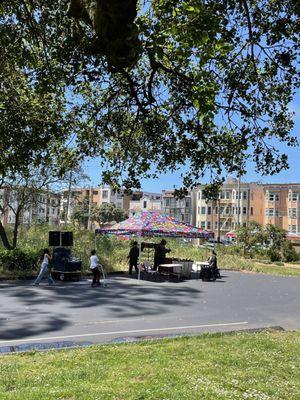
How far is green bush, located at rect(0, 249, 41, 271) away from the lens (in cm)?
2344

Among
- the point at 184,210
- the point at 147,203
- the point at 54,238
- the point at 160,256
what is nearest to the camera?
the point at 54,238

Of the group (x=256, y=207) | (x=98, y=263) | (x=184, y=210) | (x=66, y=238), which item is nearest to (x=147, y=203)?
(x=184, y=210)

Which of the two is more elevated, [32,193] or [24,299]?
[32,193]

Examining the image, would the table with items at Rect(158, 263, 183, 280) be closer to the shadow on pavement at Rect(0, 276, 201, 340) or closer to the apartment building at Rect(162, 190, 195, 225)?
the shadow on pavement at Rect(0, 276, 201, 340)

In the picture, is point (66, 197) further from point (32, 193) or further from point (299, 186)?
point (299, 186)

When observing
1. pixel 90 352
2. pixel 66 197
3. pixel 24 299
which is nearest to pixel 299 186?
pixel 66 197

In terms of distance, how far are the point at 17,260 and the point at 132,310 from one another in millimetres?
10877

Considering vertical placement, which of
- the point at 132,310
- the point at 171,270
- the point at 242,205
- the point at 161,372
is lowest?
the point at 132,310

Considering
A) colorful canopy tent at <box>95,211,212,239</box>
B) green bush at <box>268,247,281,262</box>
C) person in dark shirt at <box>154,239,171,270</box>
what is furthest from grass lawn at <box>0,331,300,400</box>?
green bush at <box>268,247,281,262</box>

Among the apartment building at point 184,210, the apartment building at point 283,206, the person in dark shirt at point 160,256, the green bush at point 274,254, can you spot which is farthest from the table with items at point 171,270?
the apartment building at point 184,210

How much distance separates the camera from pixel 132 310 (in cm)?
1455

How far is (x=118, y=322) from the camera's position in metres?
12.5

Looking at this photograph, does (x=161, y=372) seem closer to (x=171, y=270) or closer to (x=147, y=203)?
(x=171, y=270)

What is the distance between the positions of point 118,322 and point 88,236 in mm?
19290
